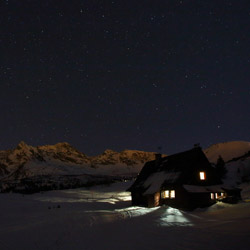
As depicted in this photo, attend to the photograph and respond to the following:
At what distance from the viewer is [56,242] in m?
15.1

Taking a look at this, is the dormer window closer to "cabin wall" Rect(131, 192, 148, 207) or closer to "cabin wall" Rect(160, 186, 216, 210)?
"cabin wall" Rect(160, 186, 216, 210)

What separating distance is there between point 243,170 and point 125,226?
216 feet

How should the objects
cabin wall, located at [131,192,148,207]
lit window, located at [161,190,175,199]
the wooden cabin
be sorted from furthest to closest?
cabin wall, located at [131,192,148,207] < lit window, located at [161,190,175,199] < the wooden cabin

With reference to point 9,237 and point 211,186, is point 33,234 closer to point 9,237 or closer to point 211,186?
point 9,237

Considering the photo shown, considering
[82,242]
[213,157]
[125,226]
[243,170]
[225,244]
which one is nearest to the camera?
[225,244]

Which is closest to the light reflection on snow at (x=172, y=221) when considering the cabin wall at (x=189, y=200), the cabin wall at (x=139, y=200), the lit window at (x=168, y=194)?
the cabin wall at (x=189, y=200)

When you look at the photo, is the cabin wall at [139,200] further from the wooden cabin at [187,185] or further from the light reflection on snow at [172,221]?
the light reflection on snow at [172,221]

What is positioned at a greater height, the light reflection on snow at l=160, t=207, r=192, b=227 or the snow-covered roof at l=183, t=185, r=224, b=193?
the snow-covered roof at l=183, t=185, r=224, b=193

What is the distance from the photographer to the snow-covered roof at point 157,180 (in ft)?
114

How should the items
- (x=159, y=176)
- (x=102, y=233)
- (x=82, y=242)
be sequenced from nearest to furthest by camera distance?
(x=82, y=242) < (x=102, y=233) < (x=159, y=176)

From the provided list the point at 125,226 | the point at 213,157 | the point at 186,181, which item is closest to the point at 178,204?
the point at 186,181

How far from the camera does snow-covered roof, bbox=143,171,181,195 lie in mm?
34769

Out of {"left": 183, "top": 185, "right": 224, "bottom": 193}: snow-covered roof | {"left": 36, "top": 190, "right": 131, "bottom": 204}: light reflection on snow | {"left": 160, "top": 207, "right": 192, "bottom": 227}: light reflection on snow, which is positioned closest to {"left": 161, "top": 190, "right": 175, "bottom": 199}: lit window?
{"left": 183, "top": 185, "right": 224, "bottom": 193}: snow-covered roof

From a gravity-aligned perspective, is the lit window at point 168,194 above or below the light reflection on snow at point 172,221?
above
